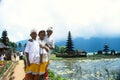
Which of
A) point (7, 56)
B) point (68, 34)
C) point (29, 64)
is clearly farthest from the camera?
point (68, 34)

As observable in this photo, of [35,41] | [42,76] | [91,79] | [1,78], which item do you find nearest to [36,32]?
[35,41]

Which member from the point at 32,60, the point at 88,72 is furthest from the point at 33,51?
the point at 88,72

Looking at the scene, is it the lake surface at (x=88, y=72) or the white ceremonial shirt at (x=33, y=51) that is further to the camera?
the lake surface at (x=88, y=72)

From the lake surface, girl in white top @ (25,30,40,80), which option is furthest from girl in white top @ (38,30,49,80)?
the lake surface

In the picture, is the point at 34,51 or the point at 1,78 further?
the point at 1,78

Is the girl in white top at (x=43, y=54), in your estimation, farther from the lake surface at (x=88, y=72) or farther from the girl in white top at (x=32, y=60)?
the lake surface at (x=88, y=72)

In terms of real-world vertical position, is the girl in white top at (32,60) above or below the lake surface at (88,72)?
above

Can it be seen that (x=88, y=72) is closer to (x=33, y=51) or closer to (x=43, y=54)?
(x=43, y=54)

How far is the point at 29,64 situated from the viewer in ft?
36.7

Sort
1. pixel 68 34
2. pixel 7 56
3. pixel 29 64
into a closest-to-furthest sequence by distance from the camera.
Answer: pixel 29 64 → pixel 7 56 → pixel 68 34

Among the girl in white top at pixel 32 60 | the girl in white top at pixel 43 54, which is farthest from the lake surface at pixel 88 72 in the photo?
the girl in white top at pixel 32 60

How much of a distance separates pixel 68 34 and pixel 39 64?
12239 centimetres

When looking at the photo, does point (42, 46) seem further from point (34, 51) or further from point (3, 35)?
point (3, 35)

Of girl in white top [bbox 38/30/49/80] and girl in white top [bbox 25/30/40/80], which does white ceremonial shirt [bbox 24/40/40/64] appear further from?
girl in white top [bbox 38/30/49/80]
